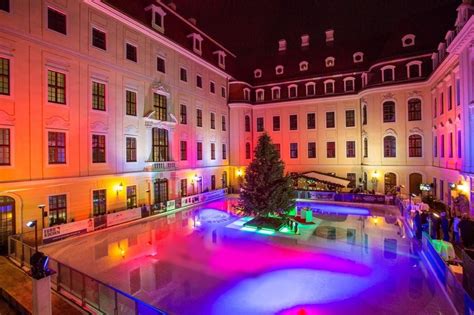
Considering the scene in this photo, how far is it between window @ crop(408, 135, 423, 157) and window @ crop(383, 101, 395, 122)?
8.73 ft

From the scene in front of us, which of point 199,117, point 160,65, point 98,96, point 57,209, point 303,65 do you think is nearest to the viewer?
point 57,209

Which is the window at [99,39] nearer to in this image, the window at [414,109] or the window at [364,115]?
the window at [364,115]

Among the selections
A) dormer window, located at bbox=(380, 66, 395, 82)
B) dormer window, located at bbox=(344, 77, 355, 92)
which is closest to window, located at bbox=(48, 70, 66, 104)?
dormer window, located at bbox=(344, 77, 355, 92)

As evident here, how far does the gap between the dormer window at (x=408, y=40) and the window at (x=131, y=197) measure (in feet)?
95.0

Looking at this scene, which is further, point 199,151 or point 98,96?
point 199,151

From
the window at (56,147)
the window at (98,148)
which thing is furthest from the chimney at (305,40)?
the window at (56,147)

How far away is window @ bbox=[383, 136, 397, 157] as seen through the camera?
94.2ft

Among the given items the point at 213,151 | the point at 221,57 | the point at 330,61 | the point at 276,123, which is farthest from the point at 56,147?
the point at 330,61

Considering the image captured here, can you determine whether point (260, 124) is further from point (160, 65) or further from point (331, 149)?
point (160, 65)

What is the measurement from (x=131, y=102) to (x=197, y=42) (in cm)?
1176

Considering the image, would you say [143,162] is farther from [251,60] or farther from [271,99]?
[251,60]

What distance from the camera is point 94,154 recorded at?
19.0 metres

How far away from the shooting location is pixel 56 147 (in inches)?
662

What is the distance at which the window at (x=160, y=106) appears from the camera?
79.2 ft
